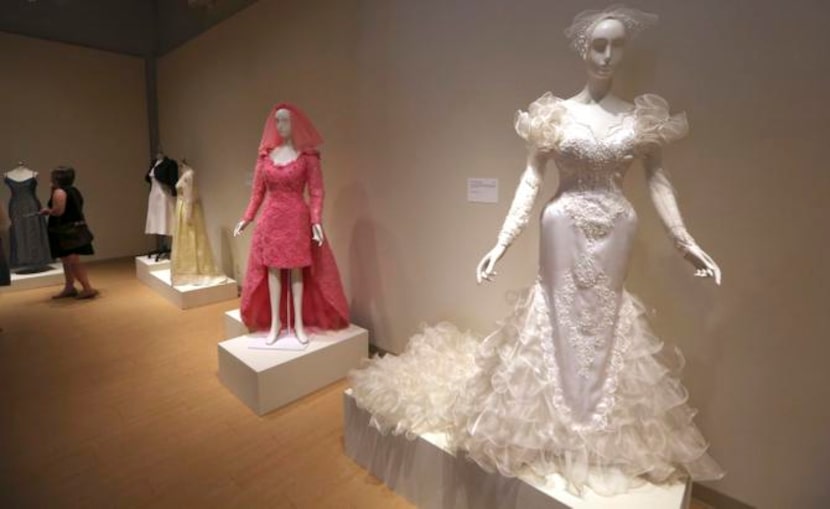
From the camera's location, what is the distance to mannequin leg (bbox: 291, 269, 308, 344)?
111 inches

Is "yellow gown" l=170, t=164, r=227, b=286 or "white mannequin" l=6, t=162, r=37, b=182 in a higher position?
"white mannequin" l=6, t=162, r=37, b=182

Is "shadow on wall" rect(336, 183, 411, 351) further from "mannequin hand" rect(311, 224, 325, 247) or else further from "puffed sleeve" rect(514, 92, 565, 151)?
"puffed sleeve" rect(514, 92, 565, 151)

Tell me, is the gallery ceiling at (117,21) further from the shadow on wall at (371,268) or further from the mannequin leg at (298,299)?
the mannequin leg at (298,299)

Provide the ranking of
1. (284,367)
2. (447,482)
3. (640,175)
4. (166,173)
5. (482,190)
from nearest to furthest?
(447,482)
(640,175)
(482,190)
(284,367)
(166,173)

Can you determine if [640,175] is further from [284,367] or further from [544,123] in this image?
[284,367]

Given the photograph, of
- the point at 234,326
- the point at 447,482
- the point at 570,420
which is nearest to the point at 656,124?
the point at 570,420

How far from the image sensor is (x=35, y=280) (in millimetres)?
4902

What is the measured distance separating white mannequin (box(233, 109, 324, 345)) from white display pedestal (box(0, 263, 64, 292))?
3715 mm

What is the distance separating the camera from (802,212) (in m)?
1.58

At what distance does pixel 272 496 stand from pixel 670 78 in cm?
237

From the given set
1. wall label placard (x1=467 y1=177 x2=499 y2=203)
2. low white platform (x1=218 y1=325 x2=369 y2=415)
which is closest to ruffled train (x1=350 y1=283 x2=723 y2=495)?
wall label placard (x1=467 y1=177 x2=499 y2=203)

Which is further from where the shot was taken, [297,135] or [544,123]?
[297,135]

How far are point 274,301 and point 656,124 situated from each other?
226 centimetres

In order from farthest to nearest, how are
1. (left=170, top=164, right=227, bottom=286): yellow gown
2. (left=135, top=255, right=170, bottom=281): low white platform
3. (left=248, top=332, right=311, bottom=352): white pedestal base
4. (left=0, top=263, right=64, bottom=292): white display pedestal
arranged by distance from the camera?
(left=135, top=255, right=170, bottom=281): low white platform
(left=0, top=263, right=64, bottom=292): white display pedestal
(left=170, top=164, right=227, bottom=286): yellow gown
(left=248, top=332, right=311, bottom=352): white pedestal base
